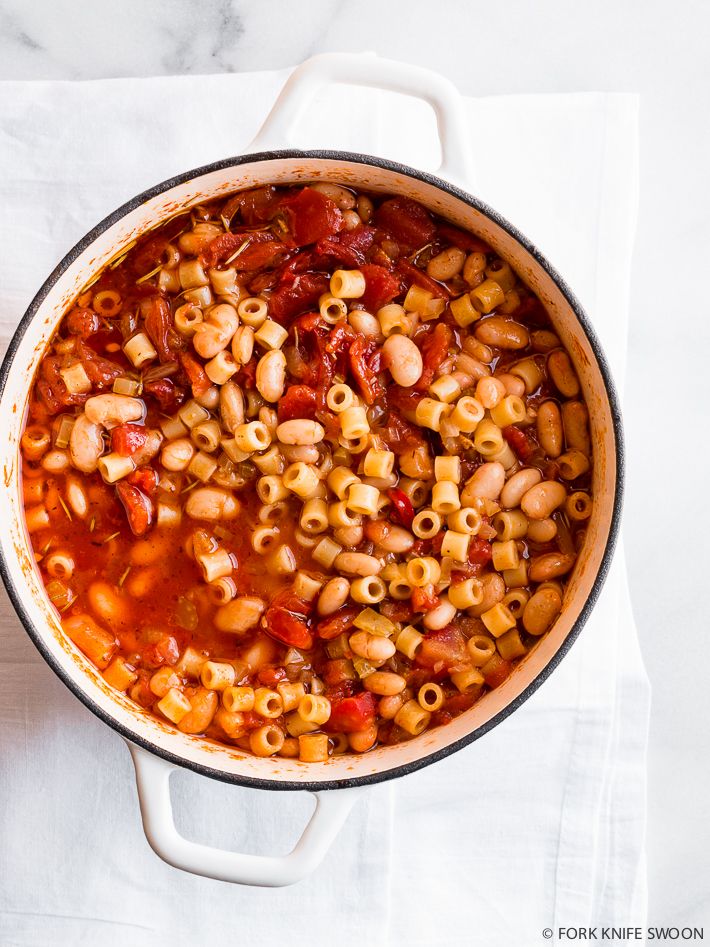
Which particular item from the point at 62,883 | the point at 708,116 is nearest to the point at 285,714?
the point at 62,883

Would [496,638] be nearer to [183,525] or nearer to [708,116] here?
[183,525]

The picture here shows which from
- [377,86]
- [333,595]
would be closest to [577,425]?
[333,595]

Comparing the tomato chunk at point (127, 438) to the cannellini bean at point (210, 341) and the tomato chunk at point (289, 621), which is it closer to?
the cannellini bean at point (210, 341)

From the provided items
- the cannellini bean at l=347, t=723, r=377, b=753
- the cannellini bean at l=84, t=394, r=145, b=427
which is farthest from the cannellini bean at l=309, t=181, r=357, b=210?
the cannellini bean at l=347, t=723, r=377, b=753

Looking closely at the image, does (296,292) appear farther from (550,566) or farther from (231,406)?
(550,566)

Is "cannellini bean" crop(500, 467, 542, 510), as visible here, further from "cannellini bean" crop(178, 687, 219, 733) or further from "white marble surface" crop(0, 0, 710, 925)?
"cannellini bean" crop(178, 687, 219, 733)

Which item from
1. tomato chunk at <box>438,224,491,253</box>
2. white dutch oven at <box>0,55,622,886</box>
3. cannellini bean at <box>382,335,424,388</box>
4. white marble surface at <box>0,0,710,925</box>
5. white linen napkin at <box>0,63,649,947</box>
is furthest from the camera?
white marble surface at <box>0,0,710,925</box>
